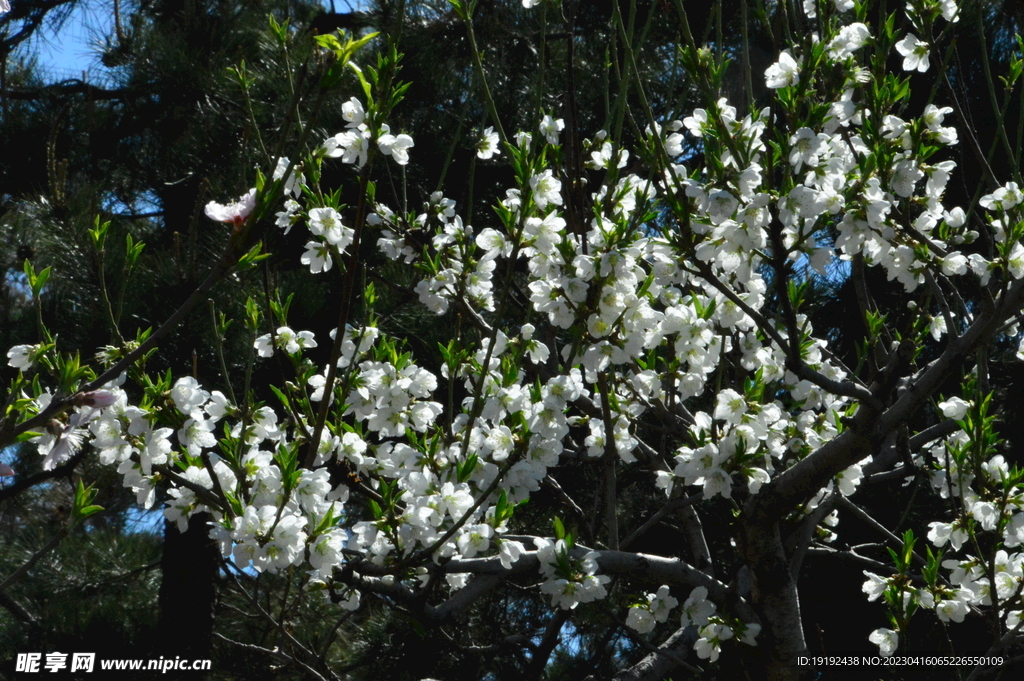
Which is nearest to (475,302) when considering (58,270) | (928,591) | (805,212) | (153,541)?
(805,212)

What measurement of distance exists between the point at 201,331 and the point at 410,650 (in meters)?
1.52

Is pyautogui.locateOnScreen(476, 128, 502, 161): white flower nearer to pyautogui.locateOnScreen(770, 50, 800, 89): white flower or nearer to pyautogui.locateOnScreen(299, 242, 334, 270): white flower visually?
pyautogui.locateOnScreen(299, 242, 334, 270): white flower

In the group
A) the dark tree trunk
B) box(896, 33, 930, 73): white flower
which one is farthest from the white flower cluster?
the dark tree trunk

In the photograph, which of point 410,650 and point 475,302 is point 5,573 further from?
point 475,302

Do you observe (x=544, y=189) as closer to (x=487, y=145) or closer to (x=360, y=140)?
(x=360, y=140)

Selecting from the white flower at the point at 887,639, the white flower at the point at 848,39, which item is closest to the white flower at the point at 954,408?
the white flower at the point at 887,639

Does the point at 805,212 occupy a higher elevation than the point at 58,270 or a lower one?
lower

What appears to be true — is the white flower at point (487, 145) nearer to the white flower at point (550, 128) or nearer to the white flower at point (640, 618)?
the white flower at point (550, 128)

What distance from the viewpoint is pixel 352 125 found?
162 centimetres

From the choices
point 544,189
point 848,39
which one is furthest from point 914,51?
point 544,189

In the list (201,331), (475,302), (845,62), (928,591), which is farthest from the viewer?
(201,331)

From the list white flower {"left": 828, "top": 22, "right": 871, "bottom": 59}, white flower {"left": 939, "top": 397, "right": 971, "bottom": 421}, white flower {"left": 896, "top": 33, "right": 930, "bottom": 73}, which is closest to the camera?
white flower {"left": 828, "top": 22, "right": 871, "bottom": 59}

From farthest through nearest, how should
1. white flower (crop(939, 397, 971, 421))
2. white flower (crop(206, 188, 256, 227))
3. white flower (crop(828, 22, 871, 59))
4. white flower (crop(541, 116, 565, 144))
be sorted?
white flower (crop(541, 116, 565, 144))
white flower (crop(939, 397, 971, 421))
white flower (crop(828, 22, 871, 59))
white flower (crop(206, 188, 256, 227))

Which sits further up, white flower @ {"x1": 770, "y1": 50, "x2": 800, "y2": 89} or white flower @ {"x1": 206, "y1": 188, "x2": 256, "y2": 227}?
white flower @ {"x1": 770, "y1": 50, "x2": 800, "y2": 89}
